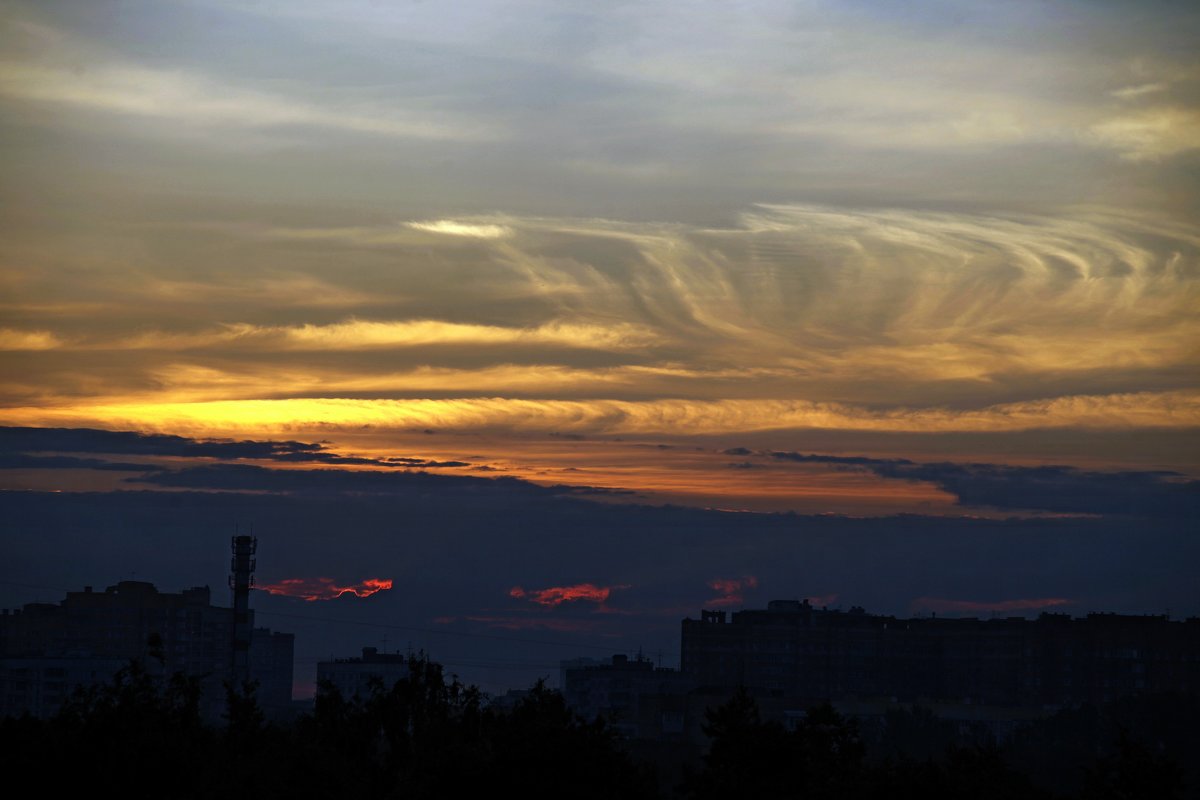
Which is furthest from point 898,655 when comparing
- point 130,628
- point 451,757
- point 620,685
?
point 451,757

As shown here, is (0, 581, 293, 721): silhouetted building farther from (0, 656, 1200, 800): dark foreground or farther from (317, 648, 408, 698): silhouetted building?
(0, 656, 1200, 800): dark foreground

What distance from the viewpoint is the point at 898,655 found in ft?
577

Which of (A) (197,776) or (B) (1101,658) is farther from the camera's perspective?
(B) (1101,658)

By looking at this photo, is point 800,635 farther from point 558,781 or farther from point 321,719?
point 558,781

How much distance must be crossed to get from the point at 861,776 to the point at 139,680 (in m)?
25.8

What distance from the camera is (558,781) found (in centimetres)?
3866

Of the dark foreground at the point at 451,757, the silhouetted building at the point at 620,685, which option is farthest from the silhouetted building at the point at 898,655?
the dark foreground at the point at 451,757

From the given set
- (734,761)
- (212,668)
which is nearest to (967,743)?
(734,761)

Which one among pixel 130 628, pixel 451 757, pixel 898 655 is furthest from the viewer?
pixel 130 628

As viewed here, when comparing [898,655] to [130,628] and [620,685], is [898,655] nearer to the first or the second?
[620,685]

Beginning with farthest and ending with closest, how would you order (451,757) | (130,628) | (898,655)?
(130,628) < (898,655) < (451,757)

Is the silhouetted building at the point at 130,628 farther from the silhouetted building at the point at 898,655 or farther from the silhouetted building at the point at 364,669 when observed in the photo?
the silhouetted building at the point at 898,655

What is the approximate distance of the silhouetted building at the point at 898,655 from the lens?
6486 inches

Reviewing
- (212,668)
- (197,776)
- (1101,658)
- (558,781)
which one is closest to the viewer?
(558,781)
